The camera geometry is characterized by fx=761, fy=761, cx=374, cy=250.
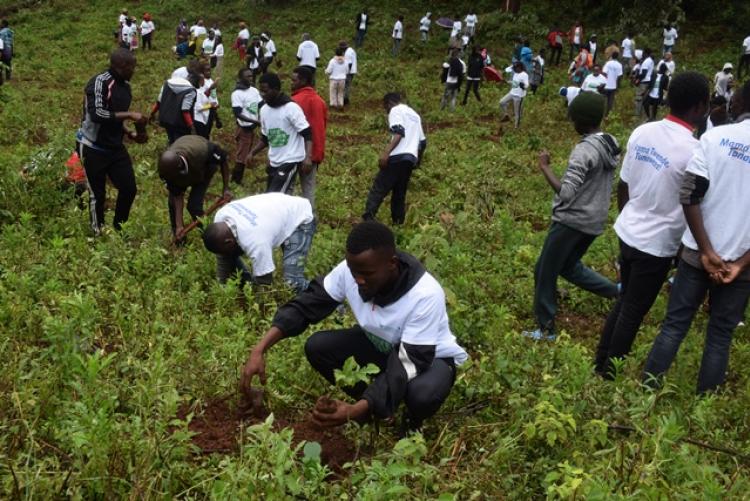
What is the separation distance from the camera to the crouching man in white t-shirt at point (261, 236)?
5.02 metres

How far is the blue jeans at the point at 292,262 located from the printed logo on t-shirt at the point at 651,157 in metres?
2.34

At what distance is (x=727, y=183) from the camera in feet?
12.4

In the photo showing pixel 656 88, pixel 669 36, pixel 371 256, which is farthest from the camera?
pixel 669 36

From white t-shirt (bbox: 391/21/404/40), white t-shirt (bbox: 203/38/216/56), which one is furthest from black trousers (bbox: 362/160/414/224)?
white t-shirt (bbox: 391/21/404/40)

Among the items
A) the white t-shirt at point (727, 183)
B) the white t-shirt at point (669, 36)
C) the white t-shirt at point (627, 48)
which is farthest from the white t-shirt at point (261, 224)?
the white t-shirt at point (669, 36)

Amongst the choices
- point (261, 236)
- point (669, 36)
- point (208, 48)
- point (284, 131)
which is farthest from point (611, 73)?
point (261, 236)

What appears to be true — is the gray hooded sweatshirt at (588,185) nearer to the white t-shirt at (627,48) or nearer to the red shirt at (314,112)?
the red shirt at (314,112)

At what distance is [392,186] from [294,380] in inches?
162

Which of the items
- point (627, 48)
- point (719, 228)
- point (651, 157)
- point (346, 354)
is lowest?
point (627, 48)

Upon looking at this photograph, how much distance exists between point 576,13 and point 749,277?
80.7 ft

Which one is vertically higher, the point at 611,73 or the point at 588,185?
the point at 588,185

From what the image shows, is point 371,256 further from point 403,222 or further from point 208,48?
point 208,48

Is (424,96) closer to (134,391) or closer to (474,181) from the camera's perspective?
(474,181)

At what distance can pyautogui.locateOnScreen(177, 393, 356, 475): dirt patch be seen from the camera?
3.46 metres
